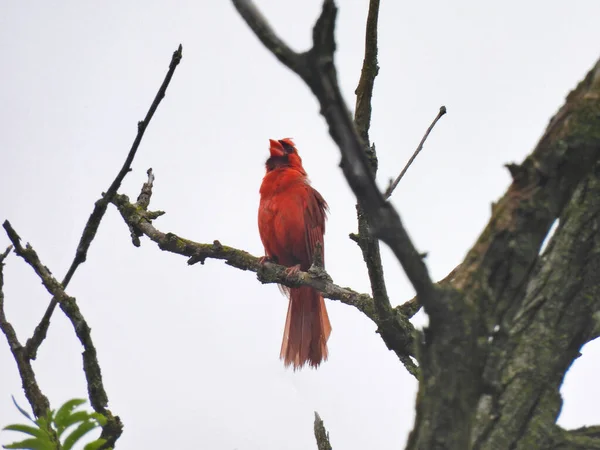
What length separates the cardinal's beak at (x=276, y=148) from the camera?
26.9 feet

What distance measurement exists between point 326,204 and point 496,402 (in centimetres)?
567

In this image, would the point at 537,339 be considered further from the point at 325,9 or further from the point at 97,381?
the point at 97,381

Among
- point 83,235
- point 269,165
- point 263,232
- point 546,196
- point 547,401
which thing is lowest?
point 547,401

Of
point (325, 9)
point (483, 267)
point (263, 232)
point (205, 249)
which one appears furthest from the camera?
point (263, 232)

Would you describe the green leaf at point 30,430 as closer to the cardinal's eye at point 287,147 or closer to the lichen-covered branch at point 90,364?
the lichen-covered branch at point 90,364

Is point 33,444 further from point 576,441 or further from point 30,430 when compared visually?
point 576,441

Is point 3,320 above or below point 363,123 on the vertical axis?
below

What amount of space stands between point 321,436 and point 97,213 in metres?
1.52

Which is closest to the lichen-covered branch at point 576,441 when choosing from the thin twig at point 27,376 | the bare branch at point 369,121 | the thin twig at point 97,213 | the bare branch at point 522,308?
the bare branch at point 522,308

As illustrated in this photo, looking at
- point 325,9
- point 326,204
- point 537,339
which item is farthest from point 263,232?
point 325,9

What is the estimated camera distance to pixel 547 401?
7.50 feet

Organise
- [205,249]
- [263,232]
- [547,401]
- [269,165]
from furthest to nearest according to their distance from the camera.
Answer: [269,165] → [263,232] → [205,249] → [547,401]

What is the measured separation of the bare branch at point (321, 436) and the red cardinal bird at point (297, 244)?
11.9 feet

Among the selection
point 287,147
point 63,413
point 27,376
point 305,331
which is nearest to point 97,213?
point 27,376
